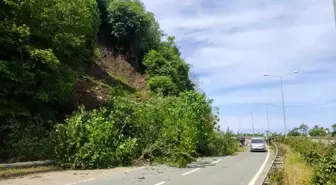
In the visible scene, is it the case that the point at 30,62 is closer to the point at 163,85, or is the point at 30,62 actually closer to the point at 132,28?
the point at 163,85

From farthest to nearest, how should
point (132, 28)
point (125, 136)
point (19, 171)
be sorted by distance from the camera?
point (132, 28) < point (125, 136) < point (19, 171)

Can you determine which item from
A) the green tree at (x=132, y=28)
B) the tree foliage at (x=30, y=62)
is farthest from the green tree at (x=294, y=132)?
the tree foliage at (x=30, y=62)

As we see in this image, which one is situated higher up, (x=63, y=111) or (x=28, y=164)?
(x=63, y=111)

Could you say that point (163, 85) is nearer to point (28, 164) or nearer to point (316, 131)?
point (28, 164)

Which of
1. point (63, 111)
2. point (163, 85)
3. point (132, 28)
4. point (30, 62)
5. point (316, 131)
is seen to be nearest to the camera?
point (30, 62)

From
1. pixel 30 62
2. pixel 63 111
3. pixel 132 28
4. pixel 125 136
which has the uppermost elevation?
pixel 132 28

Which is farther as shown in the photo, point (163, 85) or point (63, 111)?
point (163, 85)

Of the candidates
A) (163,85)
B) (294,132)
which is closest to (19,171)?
(163,85)

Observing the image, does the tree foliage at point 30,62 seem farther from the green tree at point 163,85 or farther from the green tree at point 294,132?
the green tree at point 294,132

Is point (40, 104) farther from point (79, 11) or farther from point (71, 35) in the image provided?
point (79, 11)

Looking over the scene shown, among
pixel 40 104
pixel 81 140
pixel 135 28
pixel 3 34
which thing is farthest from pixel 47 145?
pixel 135 28

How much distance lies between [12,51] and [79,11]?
531 centimetres

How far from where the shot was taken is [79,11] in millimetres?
25266

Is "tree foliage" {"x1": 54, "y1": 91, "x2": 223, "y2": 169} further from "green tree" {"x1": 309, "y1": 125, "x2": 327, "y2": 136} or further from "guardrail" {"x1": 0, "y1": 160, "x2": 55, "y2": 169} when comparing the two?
"green tree" {"x1": 309, "y1": 125, "x2": 327, "y2": 136}
